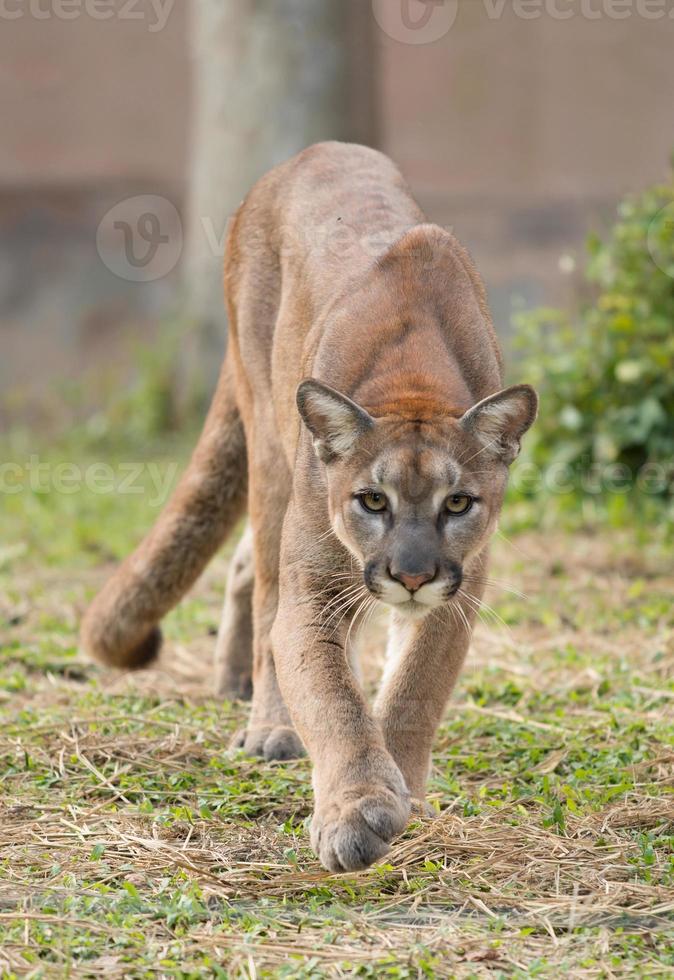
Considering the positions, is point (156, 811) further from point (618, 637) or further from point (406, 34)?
point (406, 34)

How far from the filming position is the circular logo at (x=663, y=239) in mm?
7004

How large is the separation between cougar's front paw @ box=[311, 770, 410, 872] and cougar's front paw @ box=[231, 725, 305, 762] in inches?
36.5

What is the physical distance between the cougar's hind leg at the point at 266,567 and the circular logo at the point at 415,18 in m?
7.12

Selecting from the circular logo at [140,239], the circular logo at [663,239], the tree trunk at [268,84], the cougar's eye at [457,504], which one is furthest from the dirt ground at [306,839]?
the circular logo at [140,239]

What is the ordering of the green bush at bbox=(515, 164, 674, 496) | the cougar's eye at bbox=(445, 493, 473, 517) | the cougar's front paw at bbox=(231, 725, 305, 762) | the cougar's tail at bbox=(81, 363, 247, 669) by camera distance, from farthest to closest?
the green bush at bbox=(515, 164, 674, 496)
the cougar's tail at bbox=(81, 363, 247, 669)
the cougar's front paw at bbox=(231, 725, 305, 762)
the cougar's eye at bbox=(445, 493, 473, 517)

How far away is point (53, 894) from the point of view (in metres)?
3.13

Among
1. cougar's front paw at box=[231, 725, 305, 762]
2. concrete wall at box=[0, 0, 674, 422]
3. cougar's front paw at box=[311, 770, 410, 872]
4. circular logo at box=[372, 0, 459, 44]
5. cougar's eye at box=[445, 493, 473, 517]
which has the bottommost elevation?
cougar's front paw at box=[231, 725, 305, 762]

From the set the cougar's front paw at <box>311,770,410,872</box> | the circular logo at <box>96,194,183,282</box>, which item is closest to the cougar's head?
the cougar's front paw at <box>311,770,410,872</box>

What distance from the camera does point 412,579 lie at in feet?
11.2

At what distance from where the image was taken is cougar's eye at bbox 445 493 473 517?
3.57 m

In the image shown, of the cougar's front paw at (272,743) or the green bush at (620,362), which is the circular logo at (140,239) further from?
the cougar's front paw at (272,743)

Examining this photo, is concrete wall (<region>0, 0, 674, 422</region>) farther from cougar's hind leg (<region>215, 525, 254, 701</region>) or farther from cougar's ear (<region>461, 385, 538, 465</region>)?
cougar's ear (<region>461, 385, 538, 465</region>)

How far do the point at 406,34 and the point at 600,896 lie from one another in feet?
31.2

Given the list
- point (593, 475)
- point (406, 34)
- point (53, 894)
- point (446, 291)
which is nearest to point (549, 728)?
point (446, 291)
